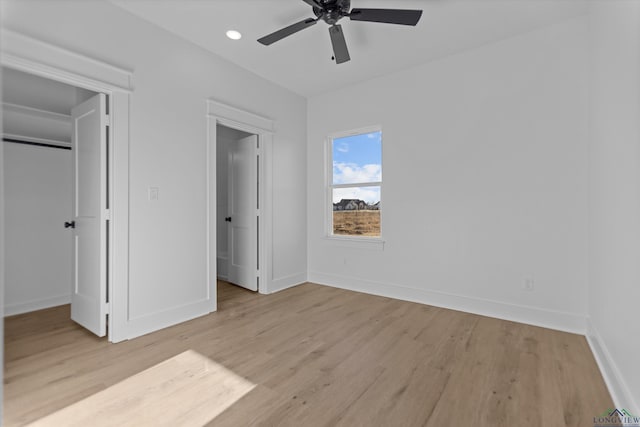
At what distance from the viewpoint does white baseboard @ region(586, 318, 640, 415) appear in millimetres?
1733

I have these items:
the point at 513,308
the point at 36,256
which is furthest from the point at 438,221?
the point at 36,256

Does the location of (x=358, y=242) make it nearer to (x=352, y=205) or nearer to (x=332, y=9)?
(x=352, y=205)

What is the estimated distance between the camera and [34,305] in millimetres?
3500

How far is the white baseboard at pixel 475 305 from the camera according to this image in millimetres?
2932

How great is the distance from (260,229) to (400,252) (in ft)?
5.97

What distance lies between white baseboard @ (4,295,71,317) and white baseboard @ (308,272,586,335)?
3273 mm

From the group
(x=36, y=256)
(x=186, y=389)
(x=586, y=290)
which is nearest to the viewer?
(x=186, y=389)

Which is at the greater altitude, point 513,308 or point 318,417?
point 513,308

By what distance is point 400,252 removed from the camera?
12.9 ft

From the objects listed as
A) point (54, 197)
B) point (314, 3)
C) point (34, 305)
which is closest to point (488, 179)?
point (314, 3)

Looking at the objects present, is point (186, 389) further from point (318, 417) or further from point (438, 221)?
point (438, 221)

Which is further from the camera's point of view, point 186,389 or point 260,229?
point 260,229

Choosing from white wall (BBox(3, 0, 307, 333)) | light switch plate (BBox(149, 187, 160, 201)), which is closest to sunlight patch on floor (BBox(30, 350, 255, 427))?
white wall (BBox(3, 0, 307, 333))

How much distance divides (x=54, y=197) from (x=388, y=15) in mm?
4036
